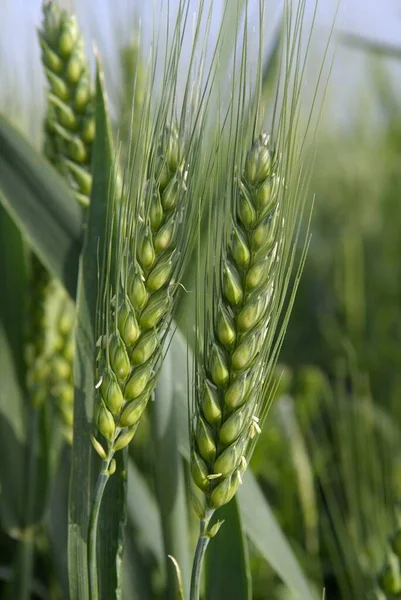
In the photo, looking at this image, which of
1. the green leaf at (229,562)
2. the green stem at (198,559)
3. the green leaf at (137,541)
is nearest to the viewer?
the green stem at (198,559)

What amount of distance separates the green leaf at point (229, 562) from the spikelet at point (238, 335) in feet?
0.30

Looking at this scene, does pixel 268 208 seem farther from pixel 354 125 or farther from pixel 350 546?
pixel 354 125

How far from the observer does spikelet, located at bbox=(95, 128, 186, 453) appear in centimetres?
32

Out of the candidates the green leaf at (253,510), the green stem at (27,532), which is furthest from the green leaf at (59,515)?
the green leaf at (253,510)

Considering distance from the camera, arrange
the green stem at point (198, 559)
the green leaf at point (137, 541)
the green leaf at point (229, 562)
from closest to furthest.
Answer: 1. the green stem at point (198, 559)
2. the green leaf at point (229, 562)
3. the green leaf at point (137, 541)

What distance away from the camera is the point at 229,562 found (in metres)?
0.43

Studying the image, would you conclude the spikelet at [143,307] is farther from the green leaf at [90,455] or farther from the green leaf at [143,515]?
the green leaf at [143,515]

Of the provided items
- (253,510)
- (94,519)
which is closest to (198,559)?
(94,519)

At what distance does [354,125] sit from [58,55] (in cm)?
180

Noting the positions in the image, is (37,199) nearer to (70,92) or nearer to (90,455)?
(70,92)

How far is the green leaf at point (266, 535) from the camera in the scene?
463mm

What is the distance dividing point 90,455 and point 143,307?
11 cm

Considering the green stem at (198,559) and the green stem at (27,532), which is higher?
the green stem at (198,559)

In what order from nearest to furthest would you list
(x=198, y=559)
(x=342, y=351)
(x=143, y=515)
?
(x=198, y=559) < (x=143, y=515) < (x=342, y=351)
